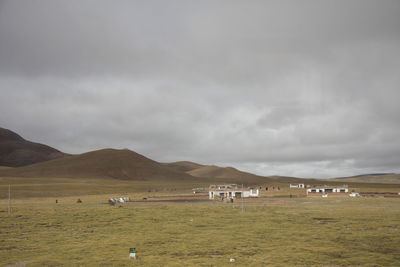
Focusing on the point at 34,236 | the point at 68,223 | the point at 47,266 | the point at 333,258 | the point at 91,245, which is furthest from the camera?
the point at 68,223

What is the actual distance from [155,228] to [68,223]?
10.8 m

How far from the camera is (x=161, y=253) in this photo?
23.0 metres

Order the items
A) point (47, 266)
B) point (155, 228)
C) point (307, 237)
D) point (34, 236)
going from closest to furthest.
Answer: point (47, 266) < point (307, 237) < point (34, 236) < point (155, 228)

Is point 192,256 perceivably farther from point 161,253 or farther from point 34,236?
point 34,236

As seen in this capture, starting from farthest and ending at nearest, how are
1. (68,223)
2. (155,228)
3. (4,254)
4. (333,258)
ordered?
(68,223), (155,228), (4,254), (333,258)

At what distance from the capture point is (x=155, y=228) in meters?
34.9

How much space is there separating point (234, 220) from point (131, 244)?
55.4 ft

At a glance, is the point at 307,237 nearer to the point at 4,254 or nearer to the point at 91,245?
the point at 91,245

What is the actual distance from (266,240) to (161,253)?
8648 millimetres

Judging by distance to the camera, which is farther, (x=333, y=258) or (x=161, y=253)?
(x=161, y=253)

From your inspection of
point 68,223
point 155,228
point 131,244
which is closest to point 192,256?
point 131,244

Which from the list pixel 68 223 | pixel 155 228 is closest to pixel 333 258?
pixel 155 228

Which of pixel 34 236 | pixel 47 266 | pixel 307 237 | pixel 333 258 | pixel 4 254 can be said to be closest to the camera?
pixel 47 266

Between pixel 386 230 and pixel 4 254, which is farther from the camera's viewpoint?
pixel 386 230
